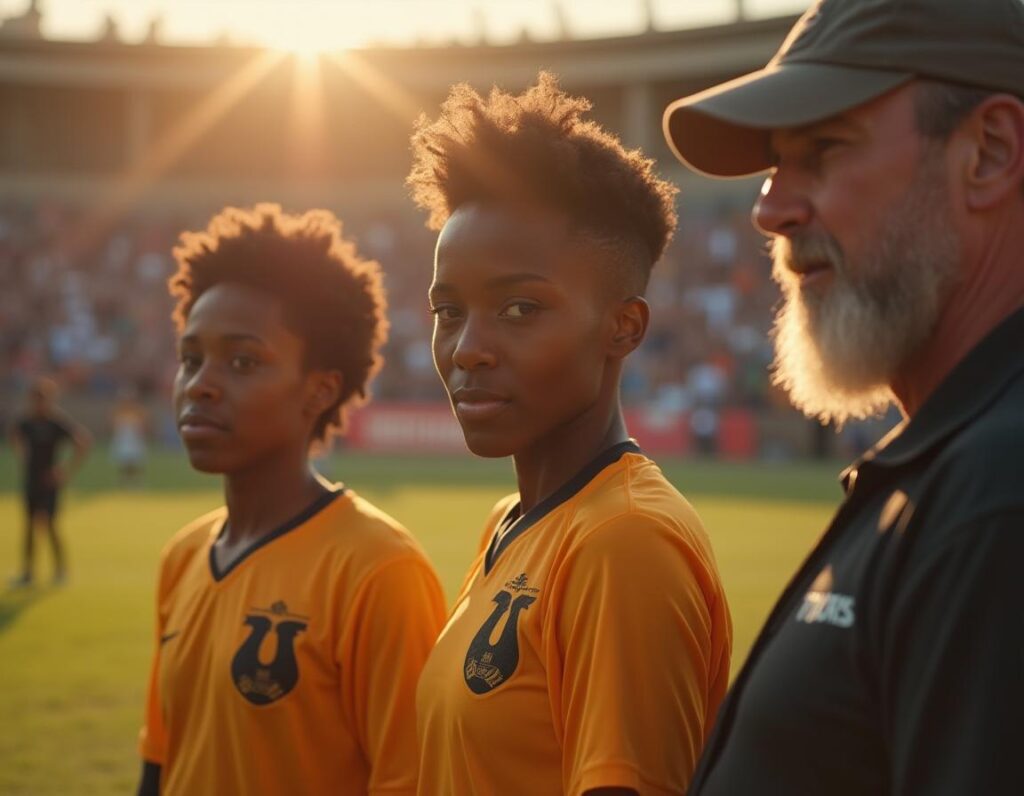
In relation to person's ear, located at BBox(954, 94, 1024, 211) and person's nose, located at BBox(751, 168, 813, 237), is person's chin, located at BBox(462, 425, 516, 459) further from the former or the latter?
person's ear, located at BBox(954, 94, 1024, 211)

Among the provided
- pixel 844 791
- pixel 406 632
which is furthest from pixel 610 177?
pixel 844 791

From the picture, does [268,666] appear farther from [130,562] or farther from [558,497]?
[130,562]

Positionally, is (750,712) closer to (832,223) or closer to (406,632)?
(832,223)

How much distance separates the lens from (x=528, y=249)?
107 inches

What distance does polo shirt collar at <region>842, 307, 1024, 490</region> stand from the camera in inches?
66.9

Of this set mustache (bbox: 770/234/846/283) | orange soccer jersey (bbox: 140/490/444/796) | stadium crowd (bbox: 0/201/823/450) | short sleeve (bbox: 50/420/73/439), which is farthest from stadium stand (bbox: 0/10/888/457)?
mustache (bbox: 770/234/846/283)

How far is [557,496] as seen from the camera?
276 centimetres

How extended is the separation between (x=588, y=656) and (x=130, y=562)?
45.3 feet

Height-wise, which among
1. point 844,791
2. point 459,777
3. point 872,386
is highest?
point 872,386

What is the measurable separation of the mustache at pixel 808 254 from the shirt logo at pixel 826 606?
1.58ft

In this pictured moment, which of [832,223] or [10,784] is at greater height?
Result: [832,223]

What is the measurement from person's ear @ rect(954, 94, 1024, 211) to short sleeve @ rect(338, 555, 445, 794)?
1.92m

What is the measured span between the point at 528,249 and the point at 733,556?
13.4 meters

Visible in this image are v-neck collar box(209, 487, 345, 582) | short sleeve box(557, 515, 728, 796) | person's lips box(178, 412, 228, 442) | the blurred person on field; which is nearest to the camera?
short sleeve box(557, 515, 728, 796)
